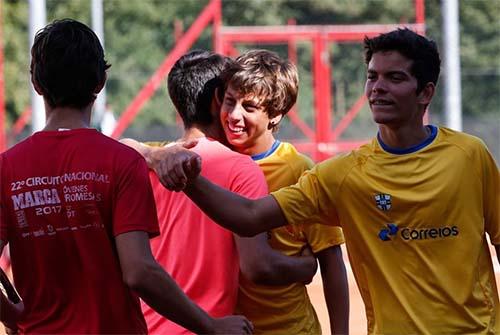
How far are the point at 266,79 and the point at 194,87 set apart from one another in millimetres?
451

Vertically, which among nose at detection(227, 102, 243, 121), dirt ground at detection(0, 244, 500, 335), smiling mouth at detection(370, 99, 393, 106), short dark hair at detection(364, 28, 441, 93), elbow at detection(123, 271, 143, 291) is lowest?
dirt ground at detection(0, 244, 500, 335)

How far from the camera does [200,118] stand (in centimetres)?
449

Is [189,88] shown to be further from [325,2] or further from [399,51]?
[325,2]

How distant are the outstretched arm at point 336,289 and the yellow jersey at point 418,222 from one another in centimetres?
63

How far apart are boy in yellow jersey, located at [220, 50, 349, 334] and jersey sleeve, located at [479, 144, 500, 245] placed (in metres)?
0.80

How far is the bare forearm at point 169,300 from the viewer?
137 inches

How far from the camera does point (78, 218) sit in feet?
11.6

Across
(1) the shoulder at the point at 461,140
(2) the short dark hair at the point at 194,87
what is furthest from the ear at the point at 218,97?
(1) the shoulder at the point at 461,140

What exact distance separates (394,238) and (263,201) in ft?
1.64

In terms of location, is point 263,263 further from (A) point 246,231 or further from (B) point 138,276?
(B) point 138,276

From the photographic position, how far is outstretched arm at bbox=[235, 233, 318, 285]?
4.20 metres

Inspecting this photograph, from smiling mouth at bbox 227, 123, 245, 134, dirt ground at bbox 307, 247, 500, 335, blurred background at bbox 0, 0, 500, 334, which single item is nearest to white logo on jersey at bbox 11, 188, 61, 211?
smiling mouth at bbox 227, 123, 245, 134

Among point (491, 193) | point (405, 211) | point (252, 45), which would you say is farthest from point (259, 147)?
point (252, 45)

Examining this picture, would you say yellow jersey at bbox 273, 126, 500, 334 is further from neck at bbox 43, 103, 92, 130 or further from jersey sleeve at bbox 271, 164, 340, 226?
neck at bbox 43, 103, 92, 130
